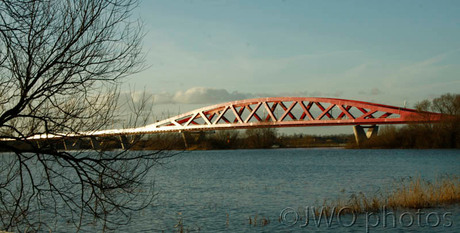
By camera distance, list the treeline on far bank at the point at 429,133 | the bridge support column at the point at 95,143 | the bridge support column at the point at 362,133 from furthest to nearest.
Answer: the bridge support column at the point at 362,133 < the treeline on far bank at the point at 429,133 < the bridge support column at the point at 95,143

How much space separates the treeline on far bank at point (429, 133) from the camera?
55062mm

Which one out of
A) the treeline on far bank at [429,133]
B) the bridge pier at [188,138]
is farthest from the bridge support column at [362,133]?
the bridge pier at [188,138]

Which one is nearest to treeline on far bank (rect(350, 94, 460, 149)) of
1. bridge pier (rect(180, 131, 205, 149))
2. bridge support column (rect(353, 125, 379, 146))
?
bridge support column (rect(353, 125, 379, 146))

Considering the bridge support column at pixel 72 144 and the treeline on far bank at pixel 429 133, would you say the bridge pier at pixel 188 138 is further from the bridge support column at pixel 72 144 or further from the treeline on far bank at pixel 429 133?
the treeline on far bank at pixel 429 133

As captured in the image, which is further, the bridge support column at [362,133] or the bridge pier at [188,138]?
the bridge support column at [362,133]

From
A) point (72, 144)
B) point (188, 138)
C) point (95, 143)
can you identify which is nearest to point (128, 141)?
point (95, 143)

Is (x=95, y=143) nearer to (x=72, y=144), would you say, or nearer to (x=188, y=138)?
(x=72, y=144)

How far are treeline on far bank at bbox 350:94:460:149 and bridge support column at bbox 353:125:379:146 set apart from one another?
0.55 meters

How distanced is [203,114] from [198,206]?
5842 centimetres

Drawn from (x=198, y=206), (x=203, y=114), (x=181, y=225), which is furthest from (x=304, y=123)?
(x=181, y=225)

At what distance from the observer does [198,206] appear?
1544cm

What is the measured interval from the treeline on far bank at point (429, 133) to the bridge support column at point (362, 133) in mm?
547

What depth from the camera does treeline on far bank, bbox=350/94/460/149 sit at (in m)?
55.1

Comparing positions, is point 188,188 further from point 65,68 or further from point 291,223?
point 65,68
